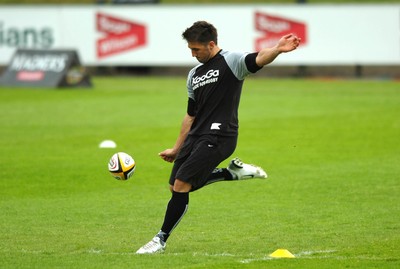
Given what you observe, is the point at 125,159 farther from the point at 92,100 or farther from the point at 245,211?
the point at 92,100

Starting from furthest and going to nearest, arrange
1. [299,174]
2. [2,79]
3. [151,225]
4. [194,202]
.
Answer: [2,79] → [299,174] → [194,202] → [151,225]

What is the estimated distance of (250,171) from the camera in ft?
34.3

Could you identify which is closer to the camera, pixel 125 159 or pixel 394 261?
pixel 394 261

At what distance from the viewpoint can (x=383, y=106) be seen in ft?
78.1

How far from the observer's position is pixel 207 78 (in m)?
→ 9.52

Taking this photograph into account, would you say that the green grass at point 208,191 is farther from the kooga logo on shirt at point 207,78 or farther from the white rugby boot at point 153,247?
the kooga logo on shirt at point 207,78

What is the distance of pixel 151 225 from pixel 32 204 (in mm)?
2211

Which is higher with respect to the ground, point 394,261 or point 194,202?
point 394,261

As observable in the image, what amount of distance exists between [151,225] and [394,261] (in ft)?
10.6

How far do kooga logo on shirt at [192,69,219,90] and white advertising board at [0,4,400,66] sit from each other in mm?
21891

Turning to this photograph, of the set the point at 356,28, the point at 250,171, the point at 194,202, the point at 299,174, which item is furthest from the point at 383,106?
the point at 250,171

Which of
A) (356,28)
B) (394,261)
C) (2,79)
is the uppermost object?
(394,261)

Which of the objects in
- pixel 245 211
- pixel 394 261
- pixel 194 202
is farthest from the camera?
pixel 194 202

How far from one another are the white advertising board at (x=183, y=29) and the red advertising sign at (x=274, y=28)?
34mm
